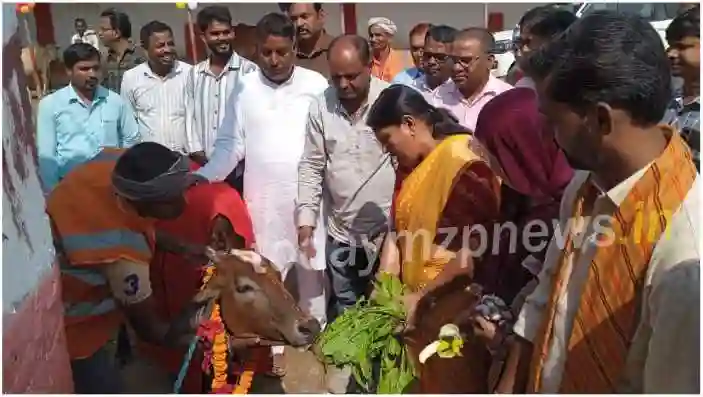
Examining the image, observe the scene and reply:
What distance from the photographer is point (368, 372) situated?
2.26 meters

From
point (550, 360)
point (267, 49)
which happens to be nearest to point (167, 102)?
point (267, 49)

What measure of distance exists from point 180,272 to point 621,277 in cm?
151

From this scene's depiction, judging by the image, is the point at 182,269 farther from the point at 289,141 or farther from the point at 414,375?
the point at 414,375

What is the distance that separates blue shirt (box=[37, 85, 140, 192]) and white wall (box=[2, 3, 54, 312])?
26 centimetres

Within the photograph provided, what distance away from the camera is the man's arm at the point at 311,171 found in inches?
106

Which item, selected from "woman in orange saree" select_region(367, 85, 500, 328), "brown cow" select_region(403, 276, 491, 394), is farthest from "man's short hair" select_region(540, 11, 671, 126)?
"brown cow" select_region(403, 276, 491, 394)

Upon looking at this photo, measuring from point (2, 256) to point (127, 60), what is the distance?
91 centimetres

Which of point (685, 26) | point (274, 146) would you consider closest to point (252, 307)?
point (274, 146)

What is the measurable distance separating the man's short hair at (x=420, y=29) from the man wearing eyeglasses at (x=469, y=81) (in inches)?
4.6

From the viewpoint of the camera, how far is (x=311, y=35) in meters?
2.54

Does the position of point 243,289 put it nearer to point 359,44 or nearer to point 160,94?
point 160,94

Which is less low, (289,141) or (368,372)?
(289,141)

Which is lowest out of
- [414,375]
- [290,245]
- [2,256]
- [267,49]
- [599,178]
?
[414,375]

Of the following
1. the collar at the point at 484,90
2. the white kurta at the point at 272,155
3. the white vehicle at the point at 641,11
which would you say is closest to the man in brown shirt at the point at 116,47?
the white kurta at the point at 272,155
